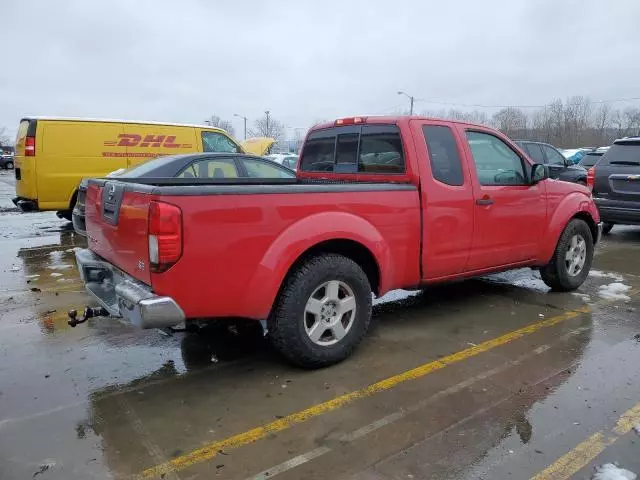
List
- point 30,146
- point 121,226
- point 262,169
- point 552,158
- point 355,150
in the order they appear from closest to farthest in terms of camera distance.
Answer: point 121,226
point 355,150
point 262,169
point 30,146
point 552,158

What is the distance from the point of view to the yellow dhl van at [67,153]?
917 cm

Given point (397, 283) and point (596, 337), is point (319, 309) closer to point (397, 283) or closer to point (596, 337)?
point (397, 283)

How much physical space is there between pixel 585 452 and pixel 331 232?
200 centimetres

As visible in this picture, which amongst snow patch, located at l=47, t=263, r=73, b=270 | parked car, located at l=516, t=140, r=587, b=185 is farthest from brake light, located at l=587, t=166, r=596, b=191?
snow patch, located at l=47, t=263, r=73, b=270

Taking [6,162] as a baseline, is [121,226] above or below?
above

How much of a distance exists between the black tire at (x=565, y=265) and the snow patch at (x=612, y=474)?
3268 millimetres

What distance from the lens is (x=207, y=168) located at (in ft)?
25.2

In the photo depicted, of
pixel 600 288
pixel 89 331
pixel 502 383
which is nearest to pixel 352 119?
pixel 502 383

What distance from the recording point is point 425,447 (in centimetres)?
279

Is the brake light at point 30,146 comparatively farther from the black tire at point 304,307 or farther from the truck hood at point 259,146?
the truck hood at point 259,146

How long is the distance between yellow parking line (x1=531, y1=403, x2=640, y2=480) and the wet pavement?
0.01 m

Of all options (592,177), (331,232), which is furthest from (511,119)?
(331,232)

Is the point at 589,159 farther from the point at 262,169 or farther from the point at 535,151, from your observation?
the point at 262,169

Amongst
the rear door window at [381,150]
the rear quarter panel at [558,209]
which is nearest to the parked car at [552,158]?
the rear quarter panel at [558,209]
